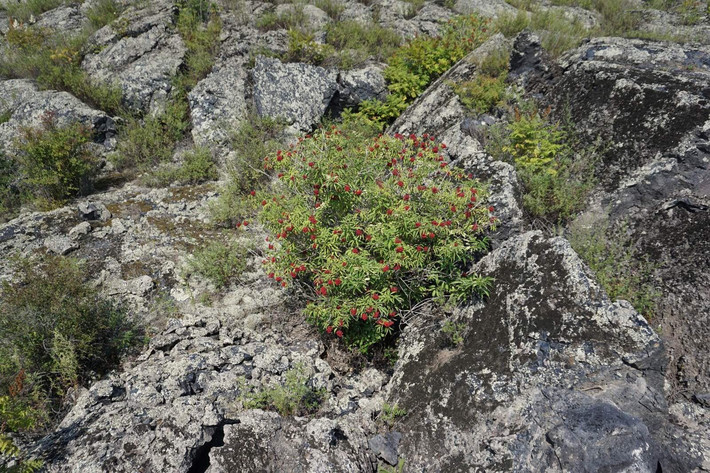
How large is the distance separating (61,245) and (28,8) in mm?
12206

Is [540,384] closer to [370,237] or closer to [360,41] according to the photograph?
[370,237]

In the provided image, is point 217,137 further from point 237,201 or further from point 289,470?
point 289,470

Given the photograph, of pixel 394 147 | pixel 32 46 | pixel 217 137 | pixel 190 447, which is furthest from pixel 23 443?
pixel 32 46

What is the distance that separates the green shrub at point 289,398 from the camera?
381 centimetres

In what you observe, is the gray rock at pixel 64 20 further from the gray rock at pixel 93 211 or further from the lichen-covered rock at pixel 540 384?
the lichen-covered rock at pixel 540 384

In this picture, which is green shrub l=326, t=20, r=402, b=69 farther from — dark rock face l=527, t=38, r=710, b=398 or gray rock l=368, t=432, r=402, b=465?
gray rock l=368, t=432, r=402, b=465

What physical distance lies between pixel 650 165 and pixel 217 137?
7939 millimetres

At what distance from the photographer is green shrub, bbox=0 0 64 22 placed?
12.8 meters

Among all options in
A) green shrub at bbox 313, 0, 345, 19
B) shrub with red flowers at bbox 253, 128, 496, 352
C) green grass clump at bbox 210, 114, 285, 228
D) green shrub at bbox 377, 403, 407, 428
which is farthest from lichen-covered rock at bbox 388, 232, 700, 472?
green shrub at bbox 313, 0, 345, 19

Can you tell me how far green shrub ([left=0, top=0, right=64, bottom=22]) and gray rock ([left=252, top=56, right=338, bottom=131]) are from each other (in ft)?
31.7

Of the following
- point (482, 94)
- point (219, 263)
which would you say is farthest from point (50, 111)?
point (482, 94)

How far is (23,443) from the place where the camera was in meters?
3.61

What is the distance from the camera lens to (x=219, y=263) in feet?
19.2

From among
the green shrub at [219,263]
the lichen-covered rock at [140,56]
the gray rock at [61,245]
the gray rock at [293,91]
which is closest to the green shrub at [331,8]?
the gray rock at [293,91]
